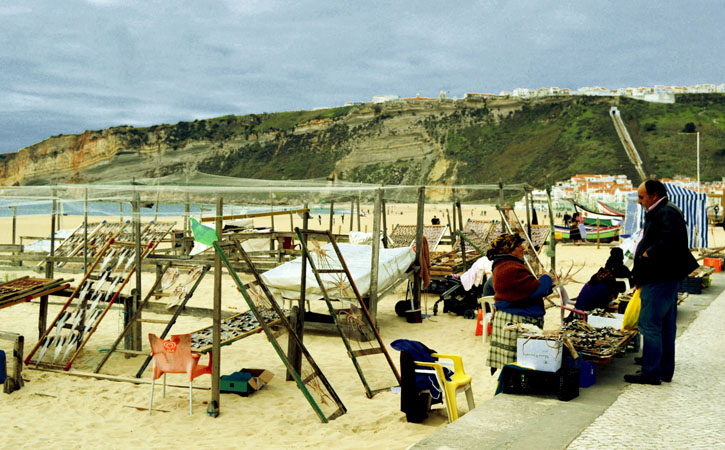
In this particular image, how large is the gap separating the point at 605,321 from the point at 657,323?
149 cm

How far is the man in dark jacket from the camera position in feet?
14.2

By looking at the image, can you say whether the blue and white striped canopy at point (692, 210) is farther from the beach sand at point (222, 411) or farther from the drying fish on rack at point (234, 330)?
the drying fish on rack at point (234, 330)

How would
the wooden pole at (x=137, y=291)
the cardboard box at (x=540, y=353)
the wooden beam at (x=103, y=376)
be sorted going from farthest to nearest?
the wooden pole at (x=137, y=291)
the wooden beam at (x=103, y=376)
the cardboard box at (x=540, y=353)

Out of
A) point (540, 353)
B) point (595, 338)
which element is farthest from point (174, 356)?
point (595, 338)

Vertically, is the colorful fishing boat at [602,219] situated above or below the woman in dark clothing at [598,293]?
above

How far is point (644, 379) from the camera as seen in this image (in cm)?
457

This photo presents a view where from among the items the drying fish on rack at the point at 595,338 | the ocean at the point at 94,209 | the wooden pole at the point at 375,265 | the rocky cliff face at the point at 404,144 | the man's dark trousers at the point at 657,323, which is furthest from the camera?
the rocky cliff face at the point at 404,144

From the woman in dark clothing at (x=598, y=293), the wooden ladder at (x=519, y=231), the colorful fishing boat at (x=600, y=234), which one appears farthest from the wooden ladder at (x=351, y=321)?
the colorful fishing boat at (x=600, y=234)

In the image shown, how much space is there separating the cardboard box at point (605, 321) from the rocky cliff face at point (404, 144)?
55572 millimetres

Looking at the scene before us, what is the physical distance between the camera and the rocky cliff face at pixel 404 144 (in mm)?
69062

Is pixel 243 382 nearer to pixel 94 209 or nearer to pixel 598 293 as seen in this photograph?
pixel 598 293

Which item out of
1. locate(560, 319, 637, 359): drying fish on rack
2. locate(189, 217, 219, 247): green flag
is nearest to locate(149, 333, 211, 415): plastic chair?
locate(189, 217, 219, 247): green flag

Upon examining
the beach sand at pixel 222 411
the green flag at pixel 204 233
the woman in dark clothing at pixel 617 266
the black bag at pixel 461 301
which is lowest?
the beach sand at pixel 222 411

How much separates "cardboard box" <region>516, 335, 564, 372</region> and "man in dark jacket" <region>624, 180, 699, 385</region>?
2.44 feet
